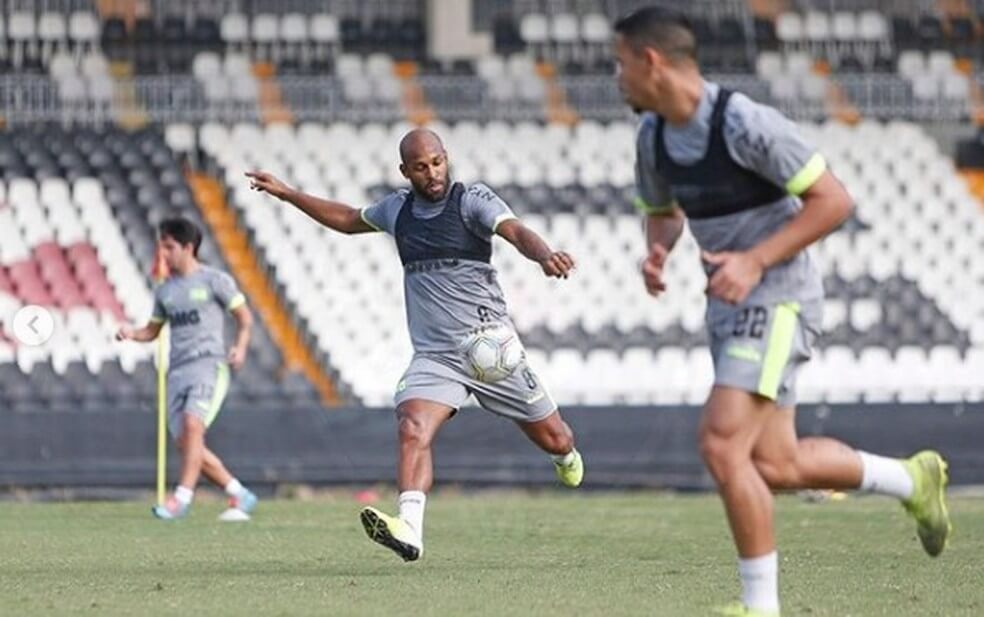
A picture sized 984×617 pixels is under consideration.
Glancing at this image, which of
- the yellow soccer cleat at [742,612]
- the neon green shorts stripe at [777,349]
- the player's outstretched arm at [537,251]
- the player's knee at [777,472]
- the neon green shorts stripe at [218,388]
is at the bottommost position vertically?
the neon green shorts stripe at [218,388]

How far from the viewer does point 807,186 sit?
26.7ft

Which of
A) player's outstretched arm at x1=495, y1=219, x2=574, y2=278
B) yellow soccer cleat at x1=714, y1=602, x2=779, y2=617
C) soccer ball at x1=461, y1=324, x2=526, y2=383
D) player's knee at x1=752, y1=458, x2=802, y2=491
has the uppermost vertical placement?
player's outstretched arm at x1=495, y1=219, x2=574, y2=278

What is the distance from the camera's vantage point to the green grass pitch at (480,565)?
384 inches

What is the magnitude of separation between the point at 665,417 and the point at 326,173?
316 inches

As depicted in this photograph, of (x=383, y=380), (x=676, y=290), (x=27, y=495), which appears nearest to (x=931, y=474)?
(x=27, y=495)

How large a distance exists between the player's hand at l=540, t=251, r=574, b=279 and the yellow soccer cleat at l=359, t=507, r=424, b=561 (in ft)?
4.46

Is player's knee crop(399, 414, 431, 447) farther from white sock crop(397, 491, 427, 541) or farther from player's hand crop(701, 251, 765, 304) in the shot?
player's hand crop(701, 251, 765, 304)

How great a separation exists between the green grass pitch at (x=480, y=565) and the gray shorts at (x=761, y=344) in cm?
136

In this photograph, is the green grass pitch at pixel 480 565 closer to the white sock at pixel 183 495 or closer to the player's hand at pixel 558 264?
the white sock at pixel 183 495

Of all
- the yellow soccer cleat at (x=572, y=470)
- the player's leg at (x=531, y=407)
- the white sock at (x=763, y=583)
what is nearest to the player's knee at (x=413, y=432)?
the player's leg at (x=531, y=407)

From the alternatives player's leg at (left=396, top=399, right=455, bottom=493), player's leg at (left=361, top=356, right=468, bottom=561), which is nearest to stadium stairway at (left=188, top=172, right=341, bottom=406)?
player's leg at (left=361, top=356, right=468, bottom=561)

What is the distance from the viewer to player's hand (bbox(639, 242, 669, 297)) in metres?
8.16

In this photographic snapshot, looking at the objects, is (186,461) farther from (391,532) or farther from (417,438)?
(391,532)

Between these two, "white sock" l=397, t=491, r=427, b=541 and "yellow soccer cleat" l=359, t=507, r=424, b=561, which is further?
"white sock" l=397, t=491, r=427, b=541
